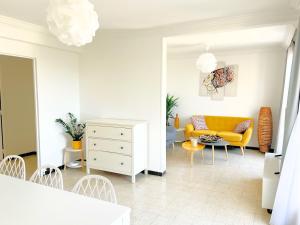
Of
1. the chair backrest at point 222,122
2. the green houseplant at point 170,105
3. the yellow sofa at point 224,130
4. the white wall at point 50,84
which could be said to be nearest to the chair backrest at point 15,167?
the white wall at point 50,84

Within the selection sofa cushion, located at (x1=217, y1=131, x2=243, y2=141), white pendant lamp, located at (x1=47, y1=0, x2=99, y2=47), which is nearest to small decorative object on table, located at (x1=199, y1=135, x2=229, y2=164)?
sofa cushion, located at (x1=217, y1=131, x2=243, y2=141)

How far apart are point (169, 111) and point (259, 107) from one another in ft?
7.53

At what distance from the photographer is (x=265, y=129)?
531cm

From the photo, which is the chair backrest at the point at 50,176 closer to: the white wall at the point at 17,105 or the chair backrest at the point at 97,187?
the chair backrest at the point at 97,187

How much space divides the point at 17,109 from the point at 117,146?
9.13 feet

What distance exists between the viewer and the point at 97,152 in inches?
152

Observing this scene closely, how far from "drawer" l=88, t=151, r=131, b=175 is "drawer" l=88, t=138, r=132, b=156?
7cm

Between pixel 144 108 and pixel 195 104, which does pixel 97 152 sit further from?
pixel 195 104

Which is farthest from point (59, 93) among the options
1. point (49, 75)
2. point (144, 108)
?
point (144, 108)

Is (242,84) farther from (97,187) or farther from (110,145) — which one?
(97,187)

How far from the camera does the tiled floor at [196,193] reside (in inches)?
102

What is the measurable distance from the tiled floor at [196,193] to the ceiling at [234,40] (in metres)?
2.38

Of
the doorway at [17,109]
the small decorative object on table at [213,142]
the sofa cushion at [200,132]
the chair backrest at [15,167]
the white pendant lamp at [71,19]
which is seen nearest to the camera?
the white pendant lamp at [71,19]

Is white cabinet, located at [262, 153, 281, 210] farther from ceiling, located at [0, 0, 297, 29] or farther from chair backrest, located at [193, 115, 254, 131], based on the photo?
chair backrest, located at [193, 115, 254, 131]
